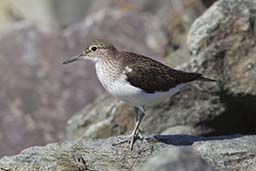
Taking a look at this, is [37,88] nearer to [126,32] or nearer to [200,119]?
[126,32]

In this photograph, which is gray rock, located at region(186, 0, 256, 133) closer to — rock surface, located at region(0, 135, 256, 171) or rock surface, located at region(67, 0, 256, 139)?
rock surface, located at region(67, 0, 256, 139)

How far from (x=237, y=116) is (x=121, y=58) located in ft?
8.62

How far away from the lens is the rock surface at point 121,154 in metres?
10.0

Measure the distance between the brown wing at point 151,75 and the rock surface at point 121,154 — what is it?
27.4 inches

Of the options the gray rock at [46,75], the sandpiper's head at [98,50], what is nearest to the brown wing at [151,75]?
the sandpiper's head at [98,50]

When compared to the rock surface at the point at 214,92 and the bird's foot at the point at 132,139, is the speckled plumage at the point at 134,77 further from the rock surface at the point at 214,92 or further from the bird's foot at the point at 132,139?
the rock surface at the point at 214,92

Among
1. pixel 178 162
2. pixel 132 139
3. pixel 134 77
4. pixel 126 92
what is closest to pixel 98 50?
pixel 134 77

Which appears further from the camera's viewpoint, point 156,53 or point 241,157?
point 156,53

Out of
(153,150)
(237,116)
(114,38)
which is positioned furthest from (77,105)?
(153,150)

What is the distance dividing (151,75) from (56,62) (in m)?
5.79

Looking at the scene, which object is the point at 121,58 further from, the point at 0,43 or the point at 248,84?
the point at 0,43

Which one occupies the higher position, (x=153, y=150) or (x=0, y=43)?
(x=0, y=43)

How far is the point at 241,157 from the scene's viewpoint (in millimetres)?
10547

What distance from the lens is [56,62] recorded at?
1684 cm
